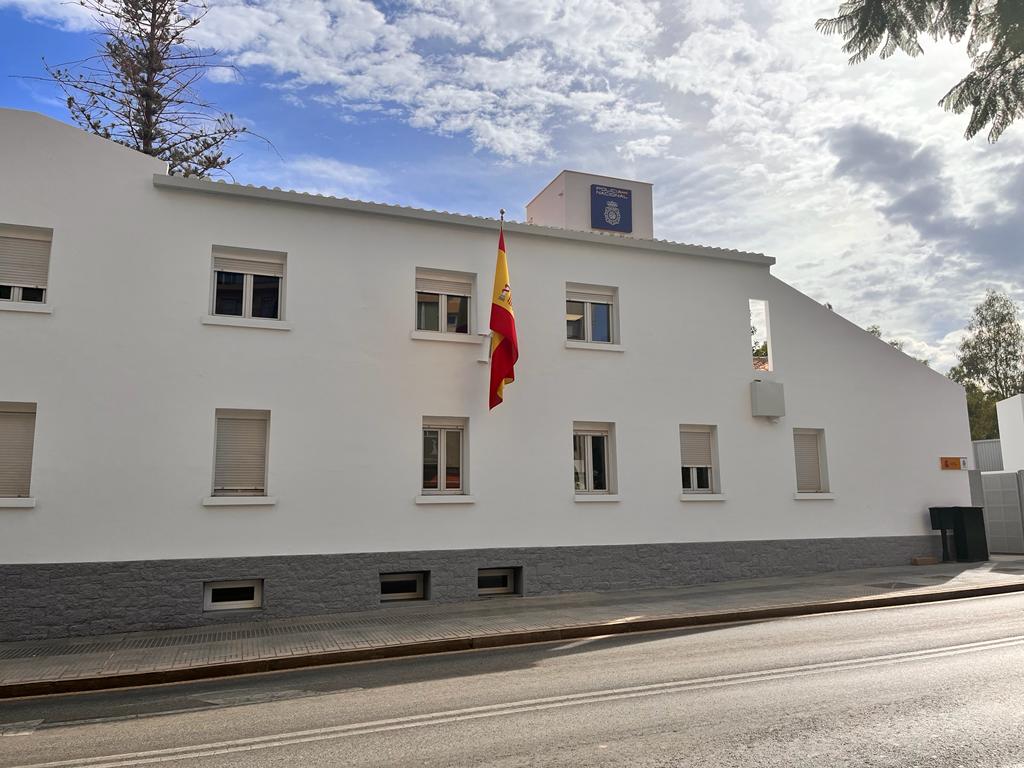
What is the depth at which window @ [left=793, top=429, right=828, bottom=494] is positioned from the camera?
1612cm

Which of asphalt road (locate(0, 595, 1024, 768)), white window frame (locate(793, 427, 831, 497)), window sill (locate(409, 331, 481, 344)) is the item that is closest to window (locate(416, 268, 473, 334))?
window sill (locate(409, 331, 481, 344))

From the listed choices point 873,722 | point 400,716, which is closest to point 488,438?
point 400,716

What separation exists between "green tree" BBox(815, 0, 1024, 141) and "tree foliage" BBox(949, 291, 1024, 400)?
3318 centimetres

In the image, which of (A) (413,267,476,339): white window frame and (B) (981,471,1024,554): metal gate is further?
(B) (981,471,1024,554): metal gate

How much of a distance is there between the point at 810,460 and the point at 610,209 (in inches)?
268

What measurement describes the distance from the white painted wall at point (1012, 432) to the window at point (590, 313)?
1494 cm

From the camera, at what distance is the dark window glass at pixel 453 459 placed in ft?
43.6

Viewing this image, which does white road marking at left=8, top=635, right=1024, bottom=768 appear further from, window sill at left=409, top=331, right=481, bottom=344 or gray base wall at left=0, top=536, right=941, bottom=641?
window sill at left=409, top=331, right=481, bottom=344

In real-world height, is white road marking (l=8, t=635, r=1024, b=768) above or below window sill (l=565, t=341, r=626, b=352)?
below

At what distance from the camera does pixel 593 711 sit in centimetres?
635

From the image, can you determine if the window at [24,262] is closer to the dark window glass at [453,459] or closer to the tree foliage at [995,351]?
the dark window glass at [453,459]

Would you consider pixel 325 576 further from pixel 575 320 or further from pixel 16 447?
pixel 575 320

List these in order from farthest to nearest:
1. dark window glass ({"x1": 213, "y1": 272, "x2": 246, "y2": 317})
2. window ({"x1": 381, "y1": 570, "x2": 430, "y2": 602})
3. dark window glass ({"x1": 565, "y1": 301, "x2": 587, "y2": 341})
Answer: dark window glass ({"x1": 565, "y1": 301, "x2": 587, "y2": 341}) < window ({"x1": 381, "y1": 570, "x2": 430, "y2": 602}) < dark window glass ({"x1": 213, "y1": 272, "x2": 246, "y2": 317})

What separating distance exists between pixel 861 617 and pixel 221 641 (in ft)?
28.8
